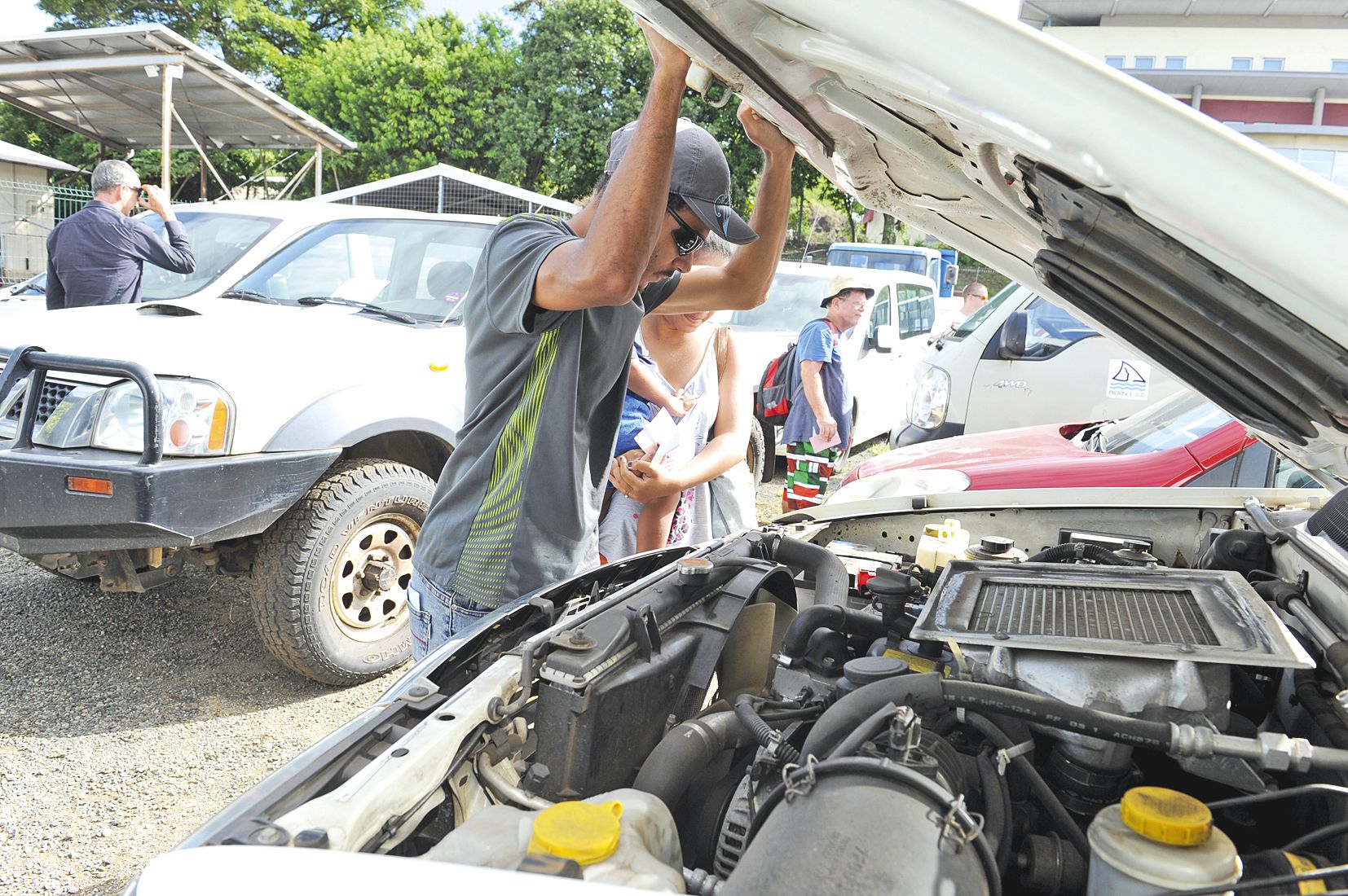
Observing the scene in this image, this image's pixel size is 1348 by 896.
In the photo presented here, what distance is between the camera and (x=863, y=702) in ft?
4.42

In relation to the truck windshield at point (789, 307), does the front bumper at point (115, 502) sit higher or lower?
lower

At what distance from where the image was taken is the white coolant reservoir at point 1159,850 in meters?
0.99

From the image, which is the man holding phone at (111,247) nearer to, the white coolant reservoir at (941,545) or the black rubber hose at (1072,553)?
the white coolant reservoir at (941,545)

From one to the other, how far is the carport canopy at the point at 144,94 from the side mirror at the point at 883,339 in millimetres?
6338

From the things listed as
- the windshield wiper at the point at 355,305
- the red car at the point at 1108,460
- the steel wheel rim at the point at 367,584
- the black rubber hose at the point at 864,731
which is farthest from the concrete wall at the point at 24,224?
the black rubber hose at the point at 864,731

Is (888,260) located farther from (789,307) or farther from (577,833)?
(577,833)

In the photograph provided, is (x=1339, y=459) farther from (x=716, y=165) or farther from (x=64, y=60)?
(x=64, y=60)

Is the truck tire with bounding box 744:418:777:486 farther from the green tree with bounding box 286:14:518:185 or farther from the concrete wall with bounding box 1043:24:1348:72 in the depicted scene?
the concrete wall with bounding box 1043:24:1348:72

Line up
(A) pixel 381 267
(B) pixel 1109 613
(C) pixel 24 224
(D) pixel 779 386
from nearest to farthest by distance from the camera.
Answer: (B) pixel 1109 613 → (A) pixel 381 267 → (D) pixel 779 386 → (C) pixel 24 224

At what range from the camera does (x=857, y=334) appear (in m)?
7.73

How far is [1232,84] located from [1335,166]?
5600 millimetres

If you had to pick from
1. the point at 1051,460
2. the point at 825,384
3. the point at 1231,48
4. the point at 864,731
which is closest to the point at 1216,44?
the point at 1231,48

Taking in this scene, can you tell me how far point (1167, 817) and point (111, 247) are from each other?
6136mm

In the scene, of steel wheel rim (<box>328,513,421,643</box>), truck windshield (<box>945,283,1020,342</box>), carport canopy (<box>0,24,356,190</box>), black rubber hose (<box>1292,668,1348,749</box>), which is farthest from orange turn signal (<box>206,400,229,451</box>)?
carport canopy (<box>0,24,356,190</box>)
